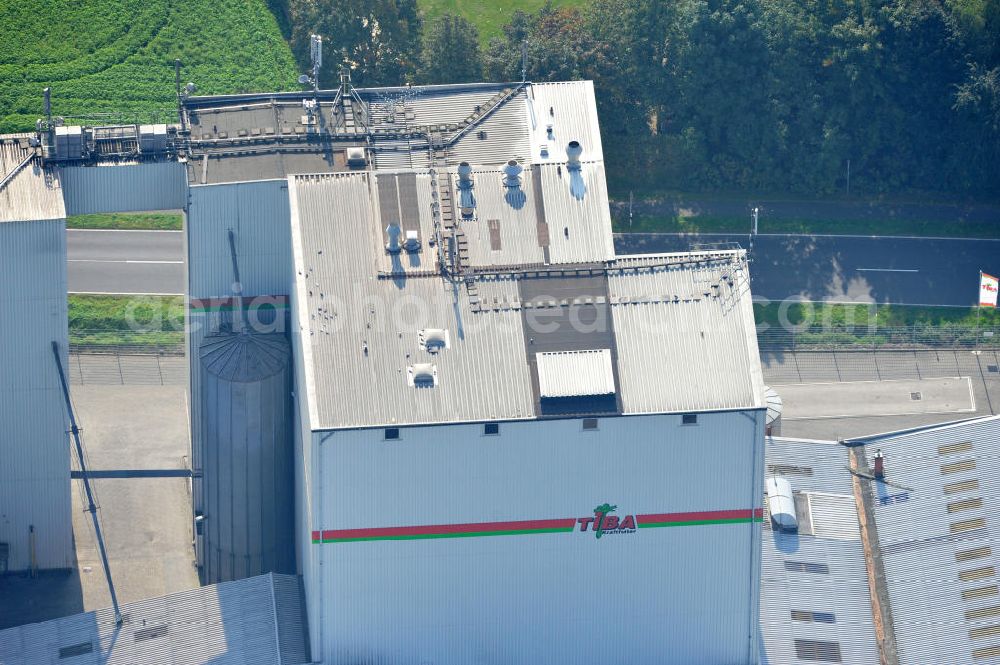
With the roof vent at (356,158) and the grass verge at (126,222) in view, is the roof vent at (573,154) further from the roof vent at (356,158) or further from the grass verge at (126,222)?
the grass verge at (126,222)

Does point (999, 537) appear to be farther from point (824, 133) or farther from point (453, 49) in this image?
point (453, 49)

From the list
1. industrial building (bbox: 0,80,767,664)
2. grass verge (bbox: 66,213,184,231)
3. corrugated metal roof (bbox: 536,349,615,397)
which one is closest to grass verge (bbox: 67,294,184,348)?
grass verge (bbox: 66,213,184,231)

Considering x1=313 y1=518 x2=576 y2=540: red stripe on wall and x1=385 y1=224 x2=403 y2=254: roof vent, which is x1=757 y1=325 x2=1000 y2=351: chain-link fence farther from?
x1=385 y1=224 x2=403 y2=254: roof vent

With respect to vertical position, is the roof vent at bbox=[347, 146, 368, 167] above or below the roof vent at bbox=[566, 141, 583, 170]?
above

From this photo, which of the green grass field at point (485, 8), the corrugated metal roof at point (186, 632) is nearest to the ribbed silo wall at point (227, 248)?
the corrugated metal roof at point (186, 632)

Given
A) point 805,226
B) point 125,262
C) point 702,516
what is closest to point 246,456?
point 702,516

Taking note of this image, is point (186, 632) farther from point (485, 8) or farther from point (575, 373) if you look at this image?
point (485, 8)
